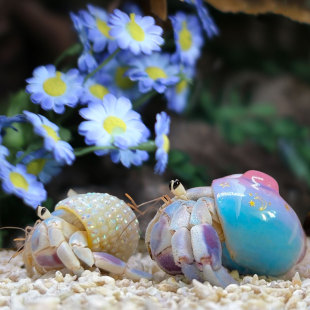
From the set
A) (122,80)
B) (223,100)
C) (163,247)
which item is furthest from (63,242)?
(223,100)

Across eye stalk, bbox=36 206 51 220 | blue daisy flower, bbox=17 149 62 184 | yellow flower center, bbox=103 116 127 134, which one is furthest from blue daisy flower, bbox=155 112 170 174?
eye stalk, bbox=36 206 51 220

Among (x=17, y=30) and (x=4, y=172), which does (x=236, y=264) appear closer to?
(x=4, y=172)

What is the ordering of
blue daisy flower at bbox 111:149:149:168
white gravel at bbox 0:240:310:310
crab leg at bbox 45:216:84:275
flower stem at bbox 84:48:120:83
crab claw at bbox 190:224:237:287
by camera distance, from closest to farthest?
white gravel at bbox 0:240:310:310 → crab claw at bbox 190:224:237:287 → crab leg at bbox 45:216:84:275 → blue daisy flower at bbox 111:149:149:168 → flower stem at bbox 84:48:120:83

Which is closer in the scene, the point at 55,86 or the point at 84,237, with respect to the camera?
the point at 84,237

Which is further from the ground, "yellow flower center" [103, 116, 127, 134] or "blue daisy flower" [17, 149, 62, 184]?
"yellow flower center" [103, 116, 127, 134]

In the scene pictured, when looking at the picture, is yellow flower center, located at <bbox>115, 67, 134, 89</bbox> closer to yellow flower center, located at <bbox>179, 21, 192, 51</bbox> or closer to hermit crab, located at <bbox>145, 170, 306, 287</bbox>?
yellow flower center, located at <bbox>179, 21, 192, 51</bbox>

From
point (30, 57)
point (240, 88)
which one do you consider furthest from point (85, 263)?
point (240, 88)

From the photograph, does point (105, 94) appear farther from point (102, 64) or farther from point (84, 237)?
point (84, 237)
